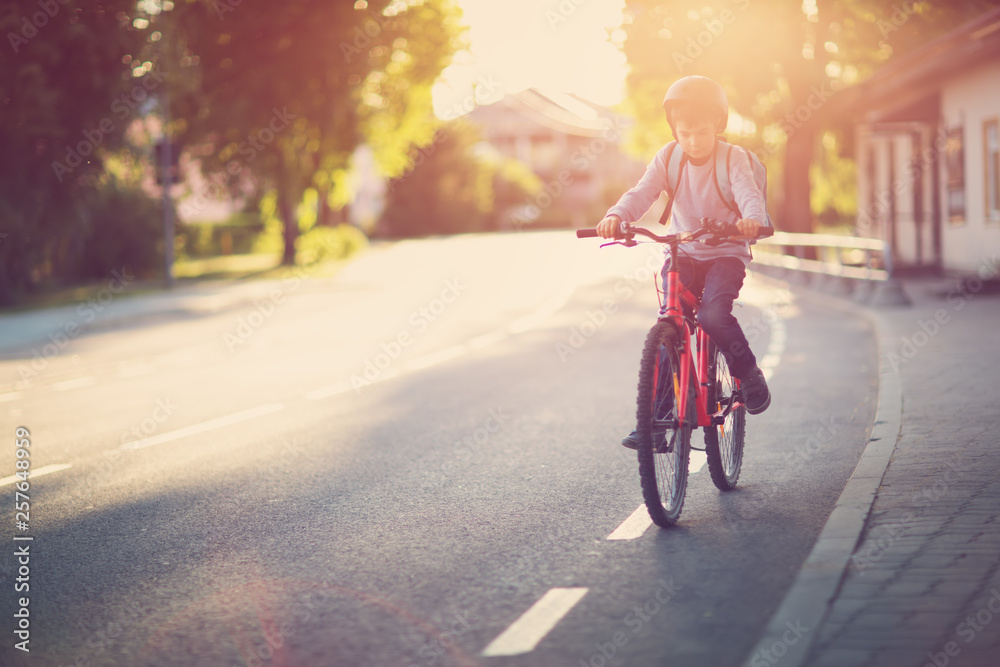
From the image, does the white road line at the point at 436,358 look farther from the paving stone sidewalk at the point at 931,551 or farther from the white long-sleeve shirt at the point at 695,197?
the white long-sleeve shirt at the point at 695,197

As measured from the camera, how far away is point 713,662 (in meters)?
3.67

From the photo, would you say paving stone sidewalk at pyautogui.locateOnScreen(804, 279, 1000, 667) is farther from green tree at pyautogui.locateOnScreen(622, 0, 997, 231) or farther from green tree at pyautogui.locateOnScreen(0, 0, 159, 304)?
green tree at pyautogui.locateOnScreen(622, 0, 997, 231)

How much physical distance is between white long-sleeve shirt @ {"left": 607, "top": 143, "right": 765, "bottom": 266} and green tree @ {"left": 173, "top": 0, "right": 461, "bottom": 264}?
25.7 m

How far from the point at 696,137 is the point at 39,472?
467cm

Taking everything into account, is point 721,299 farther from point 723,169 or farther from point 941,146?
point 941,146

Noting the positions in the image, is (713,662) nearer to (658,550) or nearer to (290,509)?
(658,550)

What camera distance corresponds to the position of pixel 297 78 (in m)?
31.9

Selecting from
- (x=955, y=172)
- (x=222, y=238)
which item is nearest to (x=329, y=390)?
(x=955, y=172)

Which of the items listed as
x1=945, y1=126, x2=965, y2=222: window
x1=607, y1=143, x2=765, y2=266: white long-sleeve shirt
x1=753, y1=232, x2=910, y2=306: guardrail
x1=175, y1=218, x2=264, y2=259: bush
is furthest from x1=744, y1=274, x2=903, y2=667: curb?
x1=175, y1=218, x2=264, y2=259: bush

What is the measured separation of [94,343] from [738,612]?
14.3 metres

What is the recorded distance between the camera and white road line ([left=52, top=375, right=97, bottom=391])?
39.1ft

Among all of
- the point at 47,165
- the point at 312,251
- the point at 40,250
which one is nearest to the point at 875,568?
the point at 47,165

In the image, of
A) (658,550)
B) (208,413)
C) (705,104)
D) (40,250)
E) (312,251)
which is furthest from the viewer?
(312,251)

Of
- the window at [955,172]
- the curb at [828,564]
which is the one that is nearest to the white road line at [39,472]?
the curb at [828,564]
